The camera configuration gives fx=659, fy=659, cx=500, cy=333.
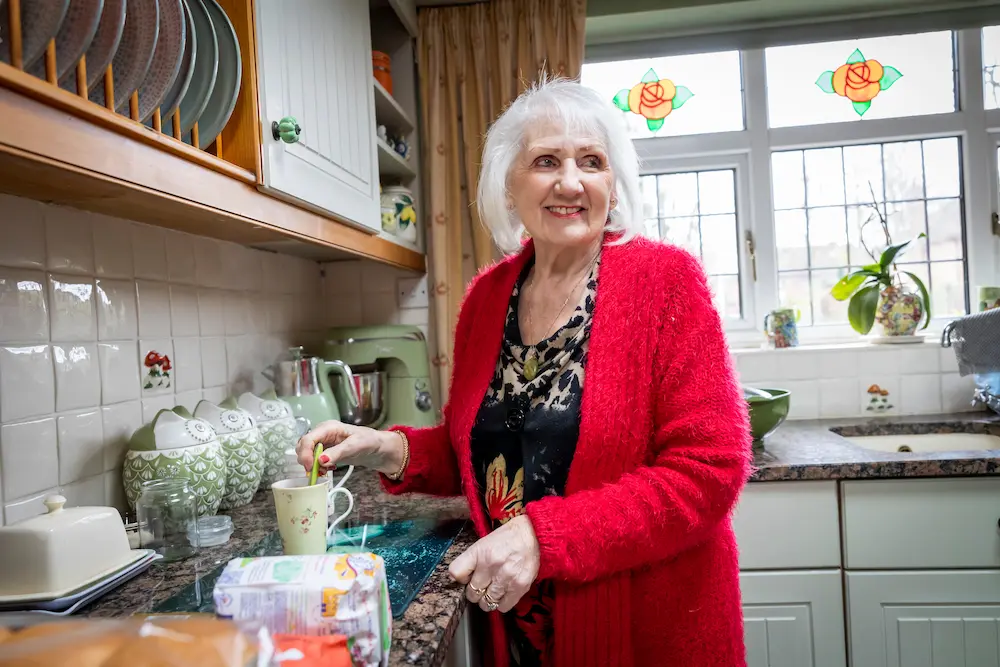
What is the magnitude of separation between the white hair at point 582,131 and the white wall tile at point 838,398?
4.49 feet

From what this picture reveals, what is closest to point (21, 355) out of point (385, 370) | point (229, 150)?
point (229, 150)

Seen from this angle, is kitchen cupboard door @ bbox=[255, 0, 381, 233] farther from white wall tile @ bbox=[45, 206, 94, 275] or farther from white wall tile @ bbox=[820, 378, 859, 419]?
white wall tile @ bbox=[820, 378, 859, 419]

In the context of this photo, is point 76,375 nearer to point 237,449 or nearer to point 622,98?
point 237,449

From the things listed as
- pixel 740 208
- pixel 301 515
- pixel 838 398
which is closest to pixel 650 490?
pixel 301 515

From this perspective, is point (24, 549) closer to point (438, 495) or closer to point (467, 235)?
point (438, 495)

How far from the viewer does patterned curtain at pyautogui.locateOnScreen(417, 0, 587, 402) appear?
2.09m

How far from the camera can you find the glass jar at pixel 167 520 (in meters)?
0.98

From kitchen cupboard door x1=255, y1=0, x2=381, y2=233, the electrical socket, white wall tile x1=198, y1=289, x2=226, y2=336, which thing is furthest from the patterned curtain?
white wall tile x1=198, y1=289, x2=226, y2=336

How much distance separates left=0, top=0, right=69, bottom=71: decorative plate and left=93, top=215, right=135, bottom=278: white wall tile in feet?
1.68

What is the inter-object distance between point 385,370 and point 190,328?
27.6 inches

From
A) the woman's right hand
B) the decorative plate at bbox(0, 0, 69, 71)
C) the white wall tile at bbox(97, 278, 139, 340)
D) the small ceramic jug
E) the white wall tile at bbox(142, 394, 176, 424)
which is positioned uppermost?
the decorative plate at bbox(0, 0, 69, 71)

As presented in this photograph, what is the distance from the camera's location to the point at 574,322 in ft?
3.39

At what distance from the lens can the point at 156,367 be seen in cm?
122

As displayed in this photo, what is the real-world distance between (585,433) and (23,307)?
813mm
